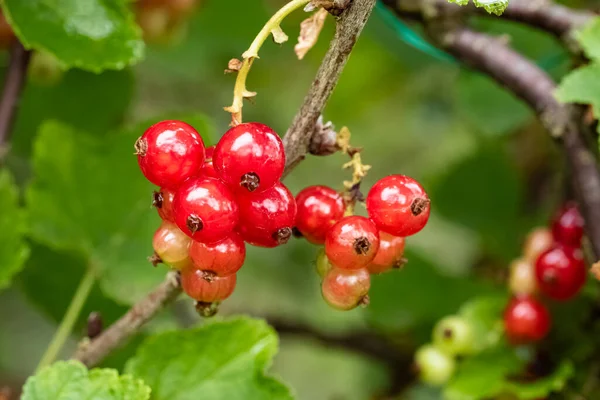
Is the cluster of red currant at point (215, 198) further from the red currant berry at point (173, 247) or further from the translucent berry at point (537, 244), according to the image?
the translucent berry at point (537, 244)

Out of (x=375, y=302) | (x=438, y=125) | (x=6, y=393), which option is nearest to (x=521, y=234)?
(x=375, y=302)

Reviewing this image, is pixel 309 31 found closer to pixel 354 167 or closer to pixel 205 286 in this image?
pixel 354 167

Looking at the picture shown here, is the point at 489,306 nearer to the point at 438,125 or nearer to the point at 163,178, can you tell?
the point at 163,178

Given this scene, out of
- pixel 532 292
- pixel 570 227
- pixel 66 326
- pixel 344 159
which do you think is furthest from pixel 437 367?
pixel 344 159

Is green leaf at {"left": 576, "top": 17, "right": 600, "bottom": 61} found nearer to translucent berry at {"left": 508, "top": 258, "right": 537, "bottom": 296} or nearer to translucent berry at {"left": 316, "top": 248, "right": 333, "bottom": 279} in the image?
translucent berry at {"left": 508, "top": 258, "right": 537, "bottom": 296}

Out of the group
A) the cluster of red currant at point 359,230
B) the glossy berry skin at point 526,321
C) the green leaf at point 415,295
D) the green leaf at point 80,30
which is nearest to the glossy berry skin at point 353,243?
the cluster of red currant at point 359,230
